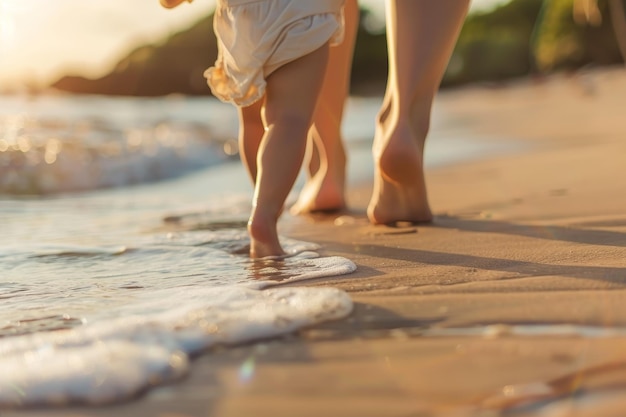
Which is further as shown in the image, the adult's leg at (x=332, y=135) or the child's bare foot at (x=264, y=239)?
the adult's leg at (x=332, y=135)

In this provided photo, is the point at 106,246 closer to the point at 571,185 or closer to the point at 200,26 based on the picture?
the point at 571,185

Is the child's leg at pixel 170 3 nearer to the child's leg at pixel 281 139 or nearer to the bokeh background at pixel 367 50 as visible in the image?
the child's leg at pixel 281 139

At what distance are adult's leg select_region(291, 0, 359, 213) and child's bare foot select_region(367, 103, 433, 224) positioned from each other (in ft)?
1.58

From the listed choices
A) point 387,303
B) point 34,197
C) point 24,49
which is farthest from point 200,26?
point 387,303

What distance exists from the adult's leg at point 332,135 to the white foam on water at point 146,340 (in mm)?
1491

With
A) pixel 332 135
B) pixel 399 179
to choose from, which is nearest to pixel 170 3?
pixel 399 179

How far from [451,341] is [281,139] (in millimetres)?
991

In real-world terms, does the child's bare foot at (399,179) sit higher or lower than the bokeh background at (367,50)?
lower

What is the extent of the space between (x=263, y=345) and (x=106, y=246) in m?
1.27

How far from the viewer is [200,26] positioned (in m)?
46.1

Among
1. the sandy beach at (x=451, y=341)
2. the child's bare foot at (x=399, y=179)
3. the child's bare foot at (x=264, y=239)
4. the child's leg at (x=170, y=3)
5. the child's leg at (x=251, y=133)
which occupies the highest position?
the child's leg at (x=170, y=3)

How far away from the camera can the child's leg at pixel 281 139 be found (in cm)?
217

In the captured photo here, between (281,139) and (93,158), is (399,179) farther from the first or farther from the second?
(93,158)

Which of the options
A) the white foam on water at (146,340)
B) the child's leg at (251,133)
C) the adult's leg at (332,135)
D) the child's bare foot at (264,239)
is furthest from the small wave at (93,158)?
the white foam on water at (146,340)
